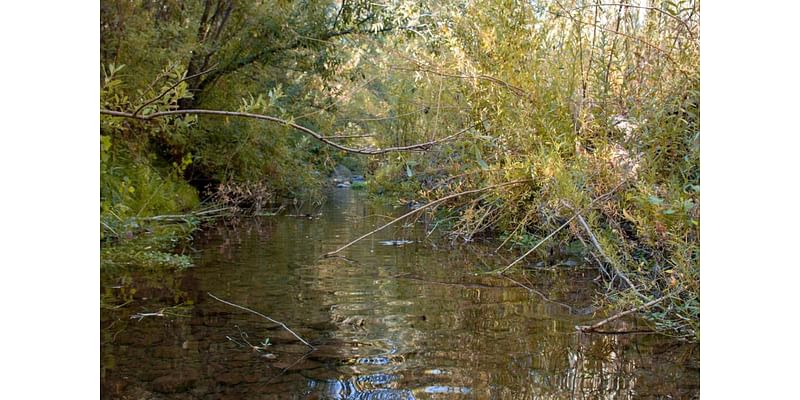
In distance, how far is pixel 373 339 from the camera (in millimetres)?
4074

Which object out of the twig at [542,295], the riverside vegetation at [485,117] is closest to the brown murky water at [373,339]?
the twig at [542,295]

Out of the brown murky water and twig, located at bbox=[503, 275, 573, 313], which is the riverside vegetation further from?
the brown murky water

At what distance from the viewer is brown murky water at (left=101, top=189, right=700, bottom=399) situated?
129 inches

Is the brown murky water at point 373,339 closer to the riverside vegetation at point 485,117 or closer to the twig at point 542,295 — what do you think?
the twig at point 542,295

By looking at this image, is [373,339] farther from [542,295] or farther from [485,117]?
[485,117]

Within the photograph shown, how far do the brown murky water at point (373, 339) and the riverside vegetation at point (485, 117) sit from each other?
40cm

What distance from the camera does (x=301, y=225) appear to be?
36.4 ft

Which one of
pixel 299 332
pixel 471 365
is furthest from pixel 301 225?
pixel 471 365

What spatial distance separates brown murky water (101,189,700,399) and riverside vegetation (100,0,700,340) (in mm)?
396

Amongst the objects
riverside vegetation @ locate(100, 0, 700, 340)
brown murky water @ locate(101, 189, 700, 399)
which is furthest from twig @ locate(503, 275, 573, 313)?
riverside vegetation @ locate(100, 0, 700, 340)

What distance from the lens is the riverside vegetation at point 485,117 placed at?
424 centimetres

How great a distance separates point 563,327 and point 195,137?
8.74m
